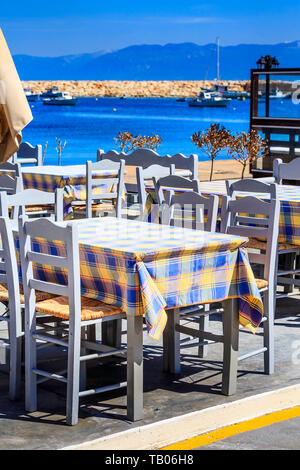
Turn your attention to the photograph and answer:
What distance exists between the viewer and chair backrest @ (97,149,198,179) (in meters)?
8.70

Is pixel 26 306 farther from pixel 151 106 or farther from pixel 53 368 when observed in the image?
pixel 151 106

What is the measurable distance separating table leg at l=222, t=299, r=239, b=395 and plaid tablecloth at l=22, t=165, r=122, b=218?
14.8ft

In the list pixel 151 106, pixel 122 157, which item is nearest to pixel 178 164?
pixel 122 157

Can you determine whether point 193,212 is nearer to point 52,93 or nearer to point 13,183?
point 13,183

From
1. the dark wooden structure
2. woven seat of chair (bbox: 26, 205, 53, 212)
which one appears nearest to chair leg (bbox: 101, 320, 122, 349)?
woven seat of chair (bbox: 26, 205, 53, 212)

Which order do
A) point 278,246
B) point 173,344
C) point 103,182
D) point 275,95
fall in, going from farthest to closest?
point 275,95
point 103,182
point 278,246
point 173,344

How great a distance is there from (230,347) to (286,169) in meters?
4.08

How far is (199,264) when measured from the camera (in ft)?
15.1

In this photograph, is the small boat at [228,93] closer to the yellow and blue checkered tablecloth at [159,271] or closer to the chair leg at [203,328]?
the chair leg at [203,328]

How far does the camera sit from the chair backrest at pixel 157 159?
8695mm

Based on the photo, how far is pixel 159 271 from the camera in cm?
440

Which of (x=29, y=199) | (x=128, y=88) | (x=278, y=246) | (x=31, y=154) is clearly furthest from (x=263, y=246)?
(x=128, y=88)

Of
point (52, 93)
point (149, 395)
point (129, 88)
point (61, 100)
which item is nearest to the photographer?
point (149, 395)

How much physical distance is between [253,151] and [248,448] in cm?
1324
